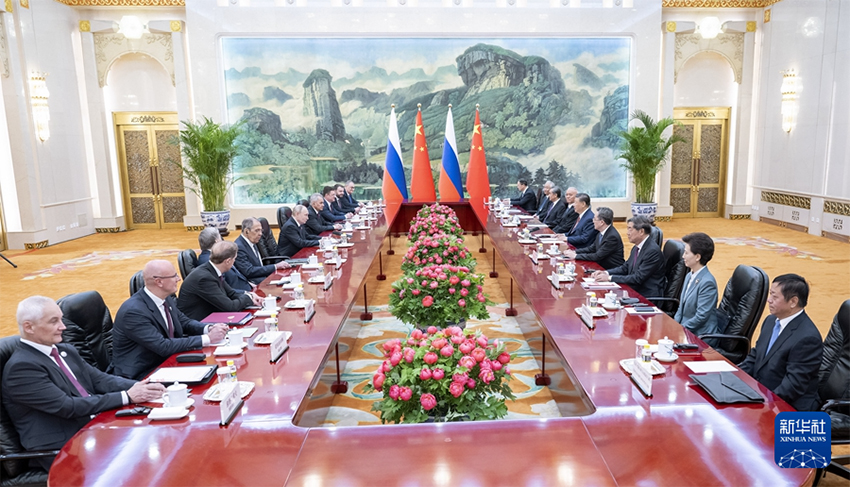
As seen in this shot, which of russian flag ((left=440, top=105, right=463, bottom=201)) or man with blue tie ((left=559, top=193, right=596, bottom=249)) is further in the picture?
russian flag ((left=440, top=105, right=463, bottom=201))

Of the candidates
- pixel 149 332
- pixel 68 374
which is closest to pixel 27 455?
pixel 68 374

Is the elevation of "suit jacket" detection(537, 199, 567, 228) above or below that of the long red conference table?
above

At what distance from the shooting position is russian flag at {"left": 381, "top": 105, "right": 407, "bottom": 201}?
1026 centimetres

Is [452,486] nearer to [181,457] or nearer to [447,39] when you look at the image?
[181,457]

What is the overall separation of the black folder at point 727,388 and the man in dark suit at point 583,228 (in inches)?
150

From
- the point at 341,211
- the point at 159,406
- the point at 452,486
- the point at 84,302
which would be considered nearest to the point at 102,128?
the point at 341,211

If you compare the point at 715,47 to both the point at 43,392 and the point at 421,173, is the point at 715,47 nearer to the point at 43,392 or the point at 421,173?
the point at 421,173

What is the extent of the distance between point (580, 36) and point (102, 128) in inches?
379

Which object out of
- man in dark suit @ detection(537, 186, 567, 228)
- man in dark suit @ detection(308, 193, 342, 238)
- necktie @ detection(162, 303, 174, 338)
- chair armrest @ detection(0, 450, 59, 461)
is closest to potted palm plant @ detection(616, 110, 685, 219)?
man in dark suit @ detection(537, 186, 567, 228)

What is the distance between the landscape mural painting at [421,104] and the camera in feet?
35.8

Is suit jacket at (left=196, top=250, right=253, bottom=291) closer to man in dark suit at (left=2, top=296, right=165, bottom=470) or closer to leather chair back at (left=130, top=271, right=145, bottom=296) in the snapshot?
leather chair back at (left=130, top=271, right=145, bottom=296)

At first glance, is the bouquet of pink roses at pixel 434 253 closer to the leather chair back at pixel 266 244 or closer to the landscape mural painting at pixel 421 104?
the leather chair back at pixel 266 244

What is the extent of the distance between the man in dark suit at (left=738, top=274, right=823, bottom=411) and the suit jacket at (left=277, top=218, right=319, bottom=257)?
472 centimetres

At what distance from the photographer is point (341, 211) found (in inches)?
383
